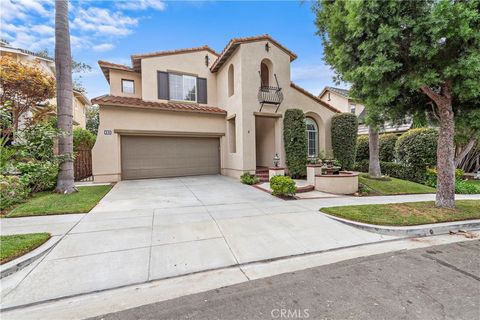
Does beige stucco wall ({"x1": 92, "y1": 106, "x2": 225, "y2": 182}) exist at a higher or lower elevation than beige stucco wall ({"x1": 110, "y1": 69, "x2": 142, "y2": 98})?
lower

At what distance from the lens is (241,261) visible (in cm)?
339

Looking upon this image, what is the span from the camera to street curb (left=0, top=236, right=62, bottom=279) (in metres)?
2.91

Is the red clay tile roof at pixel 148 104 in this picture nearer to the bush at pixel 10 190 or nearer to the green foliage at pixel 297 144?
the green foliage at pixel 297 144

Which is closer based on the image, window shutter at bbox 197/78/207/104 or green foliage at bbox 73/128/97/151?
green foliage at bbox 73/128/97/151

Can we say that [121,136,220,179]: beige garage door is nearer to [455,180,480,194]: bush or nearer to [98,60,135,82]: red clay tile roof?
[98,60,135,82]: red clay tile roof

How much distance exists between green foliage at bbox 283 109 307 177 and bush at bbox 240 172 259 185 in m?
2.03

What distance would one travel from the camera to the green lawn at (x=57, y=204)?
5.41 metres

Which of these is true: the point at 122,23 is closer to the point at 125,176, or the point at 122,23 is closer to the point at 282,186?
the point at 125,176

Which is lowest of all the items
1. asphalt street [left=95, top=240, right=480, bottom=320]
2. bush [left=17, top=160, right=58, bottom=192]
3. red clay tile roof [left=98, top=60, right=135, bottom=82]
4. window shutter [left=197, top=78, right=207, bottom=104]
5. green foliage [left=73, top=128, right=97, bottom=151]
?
asphalt street [left=95, top=240, right=480, bottom=320]

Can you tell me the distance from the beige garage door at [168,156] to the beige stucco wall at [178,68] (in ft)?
9.00

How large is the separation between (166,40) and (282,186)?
12351 millimetres

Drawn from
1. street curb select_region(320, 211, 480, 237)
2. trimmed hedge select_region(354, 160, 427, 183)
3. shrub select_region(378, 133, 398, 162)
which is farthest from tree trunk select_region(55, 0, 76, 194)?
shrub select_region(378, 133, 398, 162)

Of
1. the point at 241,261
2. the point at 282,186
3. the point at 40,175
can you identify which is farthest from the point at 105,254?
the point at 40,175

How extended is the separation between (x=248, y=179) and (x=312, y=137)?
5156 millimetres
